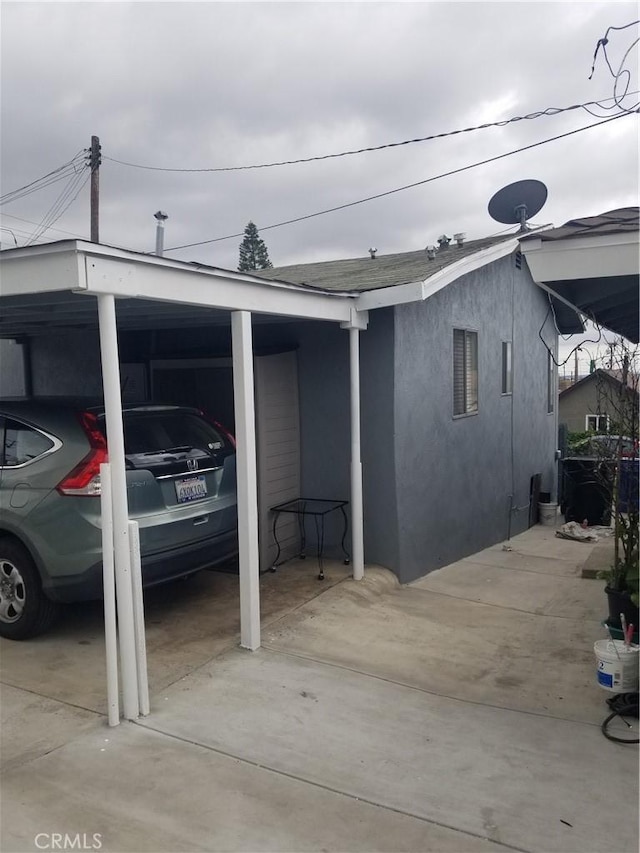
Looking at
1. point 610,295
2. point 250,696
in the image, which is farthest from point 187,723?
point 610,295

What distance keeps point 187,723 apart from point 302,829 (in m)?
1.12

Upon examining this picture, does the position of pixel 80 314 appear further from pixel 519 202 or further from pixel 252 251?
pixel 252 251

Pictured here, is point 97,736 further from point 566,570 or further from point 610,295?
point 566,570

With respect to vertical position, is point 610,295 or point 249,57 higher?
point 249,57

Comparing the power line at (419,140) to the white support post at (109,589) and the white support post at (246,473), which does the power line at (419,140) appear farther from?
the white support post at (109,589)

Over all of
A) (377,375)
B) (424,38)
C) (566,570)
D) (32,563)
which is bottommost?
(566,570)

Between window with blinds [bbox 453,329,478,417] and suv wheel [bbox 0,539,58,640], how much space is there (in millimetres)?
4943

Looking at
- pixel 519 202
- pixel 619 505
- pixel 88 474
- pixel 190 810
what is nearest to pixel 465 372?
pixel 519 202

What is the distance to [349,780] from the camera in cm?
319

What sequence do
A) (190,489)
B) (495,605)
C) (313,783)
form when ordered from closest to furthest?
(313,783)
(190,489)
(495,605)

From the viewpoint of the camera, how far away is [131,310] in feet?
16.5

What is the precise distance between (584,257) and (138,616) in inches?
126

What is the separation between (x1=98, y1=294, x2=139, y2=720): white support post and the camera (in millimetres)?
3646

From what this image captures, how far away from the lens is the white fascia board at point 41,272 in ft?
11.1
